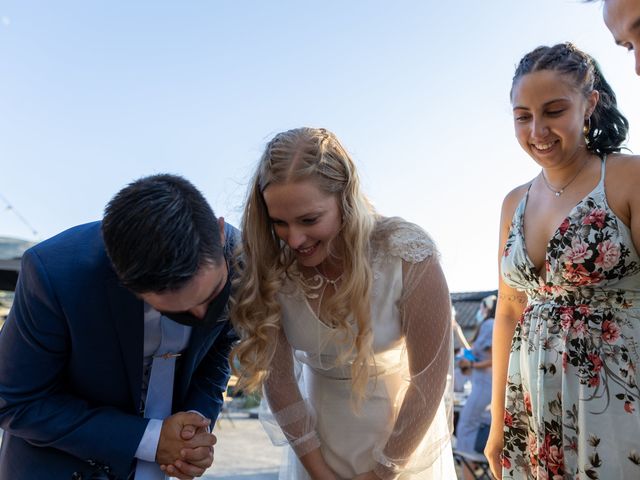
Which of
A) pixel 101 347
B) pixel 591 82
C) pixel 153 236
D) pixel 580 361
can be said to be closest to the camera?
pixel 153 236

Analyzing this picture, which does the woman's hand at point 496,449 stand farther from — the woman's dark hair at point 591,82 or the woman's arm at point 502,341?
the woman's dark hair at point 591,82

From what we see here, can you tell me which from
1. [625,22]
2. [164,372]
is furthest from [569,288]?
[164,372]

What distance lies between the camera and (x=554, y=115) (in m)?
1.80

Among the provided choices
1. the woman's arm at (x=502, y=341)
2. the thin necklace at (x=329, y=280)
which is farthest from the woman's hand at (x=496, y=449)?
the thin necklace at (x=329, y=280)

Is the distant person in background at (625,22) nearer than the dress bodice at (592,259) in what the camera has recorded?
Yes

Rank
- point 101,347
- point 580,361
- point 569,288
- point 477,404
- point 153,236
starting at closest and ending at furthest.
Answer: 1. point 153,236
2. point 580,361
3. point 569,288
4. point 101,347
5. point 477,404

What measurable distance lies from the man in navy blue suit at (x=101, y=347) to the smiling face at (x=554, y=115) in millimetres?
967

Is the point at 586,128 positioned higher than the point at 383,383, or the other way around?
the point at 586,128

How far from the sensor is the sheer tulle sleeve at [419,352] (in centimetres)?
182

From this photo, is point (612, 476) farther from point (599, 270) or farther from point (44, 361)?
point (44, 361)

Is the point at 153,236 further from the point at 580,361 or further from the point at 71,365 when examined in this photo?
the point at 580,361

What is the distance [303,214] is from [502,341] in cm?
80

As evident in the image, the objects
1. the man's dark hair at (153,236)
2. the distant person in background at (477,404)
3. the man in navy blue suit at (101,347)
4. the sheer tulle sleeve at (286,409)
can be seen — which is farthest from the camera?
the distant person in background at (477,404)

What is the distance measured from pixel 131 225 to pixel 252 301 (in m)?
0.51
